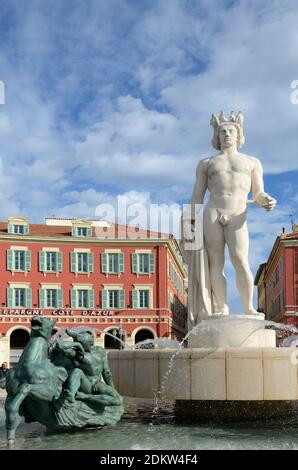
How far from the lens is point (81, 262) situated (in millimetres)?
42656

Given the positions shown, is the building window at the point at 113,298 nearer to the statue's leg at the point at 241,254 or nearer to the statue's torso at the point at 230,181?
the statue's leg at the point at 241,254

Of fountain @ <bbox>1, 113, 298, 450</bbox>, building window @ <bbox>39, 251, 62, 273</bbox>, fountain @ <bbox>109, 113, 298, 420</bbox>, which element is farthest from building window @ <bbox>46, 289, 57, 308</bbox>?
fountain @ <bbox>109, 113, 298, 420</bbox>

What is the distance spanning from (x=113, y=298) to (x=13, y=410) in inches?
1450

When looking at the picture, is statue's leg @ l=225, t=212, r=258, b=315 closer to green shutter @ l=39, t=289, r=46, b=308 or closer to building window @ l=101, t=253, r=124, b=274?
green shutter @ l=39, t=289, r=46, b=308

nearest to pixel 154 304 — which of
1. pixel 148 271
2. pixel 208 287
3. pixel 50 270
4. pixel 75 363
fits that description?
pixel 148 271

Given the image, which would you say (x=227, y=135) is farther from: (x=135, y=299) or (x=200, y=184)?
(x=135, y=299)

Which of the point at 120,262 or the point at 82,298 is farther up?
the point at 120,262

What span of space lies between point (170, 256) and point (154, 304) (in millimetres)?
5085

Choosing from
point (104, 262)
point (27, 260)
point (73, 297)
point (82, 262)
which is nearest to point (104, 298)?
point (73, 297)

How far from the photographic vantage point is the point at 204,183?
9430 mm

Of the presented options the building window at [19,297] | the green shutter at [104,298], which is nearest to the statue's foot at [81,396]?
the building window at [19,297]

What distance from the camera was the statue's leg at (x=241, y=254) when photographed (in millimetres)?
9031

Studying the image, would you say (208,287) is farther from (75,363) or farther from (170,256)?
(170,256)

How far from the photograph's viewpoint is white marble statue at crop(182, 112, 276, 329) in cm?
905
